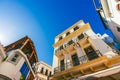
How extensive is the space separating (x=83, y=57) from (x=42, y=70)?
19968 millimetres

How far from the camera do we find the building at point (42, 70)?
102 feet

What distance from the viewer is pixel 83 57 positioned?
1550cm

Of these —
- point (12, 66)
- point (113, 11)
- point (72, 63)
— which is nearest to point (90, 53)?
point (72, 63)

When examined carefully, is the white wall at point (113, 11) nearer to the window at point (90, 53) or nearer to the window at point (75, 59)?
the window at point (90, 53)

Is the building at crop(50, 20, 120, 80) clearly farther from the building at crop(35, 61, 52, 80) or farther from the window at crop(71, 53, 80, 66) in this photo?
the building at crop(35, 61, 52, 80)

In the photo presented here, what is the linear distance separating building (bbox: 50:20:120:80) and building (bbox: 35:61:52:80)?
37.0ft

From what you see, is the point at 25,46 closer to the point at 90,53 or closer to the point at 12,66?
the point at 12,66

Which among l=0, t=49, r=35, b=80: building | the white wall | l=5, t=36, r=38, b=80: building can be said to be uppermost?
l=5, t=36, r=38, b=80: building

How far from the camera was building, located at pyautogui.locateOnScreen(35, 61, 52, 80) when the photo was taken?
31112 millimetres

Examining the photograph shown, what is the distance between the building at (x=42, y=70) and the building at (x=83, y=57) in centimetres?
1127

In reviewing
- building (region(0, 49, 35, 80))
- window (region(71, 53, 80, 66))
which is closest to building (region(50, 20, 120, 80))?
window (region(71, 53, 80, 66))

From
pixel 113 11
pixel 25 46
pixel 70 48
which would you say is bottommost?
pixel 70 48

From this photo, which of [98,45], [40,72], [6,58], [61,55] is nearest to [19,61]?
[6,58]

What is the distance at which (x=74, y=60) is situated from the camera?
17.0m
